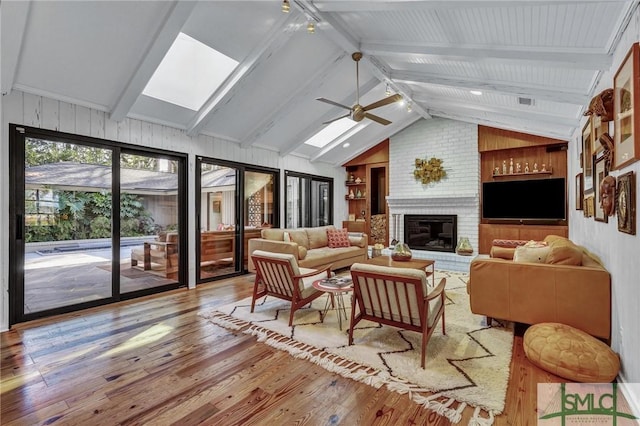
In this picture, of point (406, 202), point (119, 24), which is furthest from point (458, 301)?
point (119, 24)

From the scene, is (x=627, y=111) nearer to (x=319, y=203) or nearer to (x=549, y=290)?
(x=549, y=290)

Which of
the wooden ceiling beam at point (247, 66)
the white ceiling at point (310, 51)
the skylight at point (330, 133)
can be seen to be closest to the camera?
the white ceiling at point (310, 51)

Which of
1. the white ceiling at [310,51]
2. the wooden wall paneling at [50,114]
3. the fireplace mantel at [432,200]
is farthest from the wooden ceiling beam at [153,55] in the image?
the fireplace mantel at [432,200]

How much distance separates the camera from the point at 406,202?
7.81 meters

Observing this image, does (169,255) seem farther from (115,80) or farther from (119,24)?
(119,24)

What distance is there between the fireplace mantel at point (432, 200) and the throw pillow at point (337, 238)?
208cm

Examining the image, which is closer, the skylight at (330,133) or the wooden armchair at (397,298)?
the wooden armchair at (397,298)

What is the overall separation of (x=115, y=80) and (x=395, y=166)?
253 inches

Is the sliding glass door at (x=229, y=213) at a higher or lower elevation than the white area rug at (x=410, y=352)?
higher

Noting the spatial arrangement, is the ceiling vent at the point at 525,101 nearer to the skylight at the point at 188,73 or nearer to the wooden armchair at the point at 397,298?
the wooden armchair at the point at 397,298

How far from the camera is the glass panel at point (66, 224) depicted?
3566 mm

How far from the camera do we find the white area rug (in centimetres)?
206

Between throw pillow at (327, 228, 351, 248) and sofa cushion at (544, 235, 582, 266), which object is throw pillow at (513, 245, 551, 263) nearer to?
sofa cushion at (544, 235, 582, 266)

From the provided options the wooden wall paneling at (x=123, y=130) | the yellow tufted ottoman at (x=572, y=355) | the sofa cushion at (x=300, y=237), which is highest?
the wooden wall paneling at (x=123, y=130)
